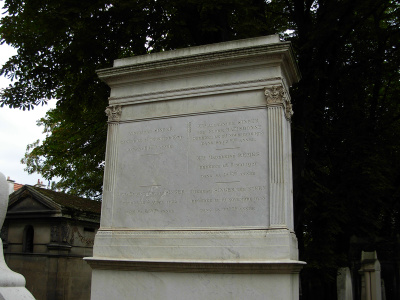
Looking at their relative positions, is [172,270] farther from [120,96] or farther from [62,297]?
[62,297]

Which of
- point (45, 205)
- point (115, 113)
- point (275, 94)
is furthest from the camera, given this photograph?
point (45, 205)

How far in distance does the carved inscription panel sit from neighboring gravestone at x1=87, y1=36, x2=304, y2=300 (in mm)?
18

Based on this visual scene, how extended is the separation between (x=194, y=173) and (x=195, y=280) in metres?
1.82

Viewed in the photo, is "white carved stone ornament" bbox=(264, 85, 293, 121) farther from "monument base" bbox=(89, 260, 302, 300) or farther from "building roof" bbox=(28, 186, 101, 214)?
"building roof" bbox=(28, 186, 101, 214)

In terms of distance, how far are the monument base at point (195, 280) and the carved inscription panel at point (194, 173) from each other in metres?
0.71

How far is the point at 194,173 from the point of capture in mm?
8156

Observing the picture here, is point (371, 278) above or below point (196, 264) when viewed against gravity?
below

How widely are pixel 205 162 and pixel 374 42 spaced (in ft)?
33.6

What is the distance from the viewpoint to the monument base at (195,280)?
7148mm

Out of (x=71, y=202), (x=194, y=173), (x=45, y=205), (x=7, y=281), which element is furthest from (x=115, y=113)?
(x=71, y=202)

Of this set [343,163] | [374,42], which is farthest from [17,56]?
[374,42]

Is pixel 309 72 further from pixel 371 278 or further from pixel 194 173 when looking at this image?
pixel 371 278

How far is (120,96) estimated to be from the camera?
915 centimetres

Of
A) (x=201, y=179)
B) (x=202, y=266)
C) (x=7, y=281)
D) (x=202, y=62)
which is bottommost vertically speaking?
(x=202, y=266)
